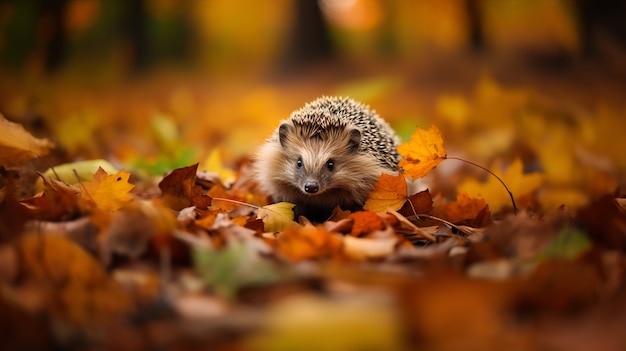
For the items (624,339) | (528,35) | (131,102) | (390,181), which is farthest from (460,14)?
(624,339)

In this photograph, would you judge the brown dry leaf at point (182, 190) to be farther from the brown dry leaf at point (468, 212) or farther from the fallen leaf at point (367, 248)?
the brown dry leaf at point (468, 212)

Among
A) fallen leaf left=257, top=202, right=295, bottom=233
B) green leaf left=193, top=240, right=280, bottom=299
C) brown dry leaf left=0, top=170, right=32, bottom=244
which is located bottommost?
green leaf left=193, top=240, right=280, bottom=299

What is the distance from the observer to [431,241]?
8.07ft

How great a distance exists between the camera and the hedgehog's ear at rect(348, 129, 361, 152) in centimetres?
354

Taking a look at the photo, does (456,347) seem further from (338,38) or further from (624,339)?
(338,38)

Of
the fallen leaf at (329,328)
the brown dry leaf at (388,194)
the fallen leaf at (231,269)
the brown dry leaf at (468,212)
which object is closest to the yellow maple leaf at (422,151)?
the brown dry leaf at (388,194)

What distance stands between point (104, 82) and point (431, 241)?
42.0 ft

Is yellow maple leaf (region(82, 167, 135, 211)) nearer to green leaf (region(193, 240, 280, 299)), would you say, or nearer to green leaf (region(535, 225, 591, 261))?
green leaf (region(193, 240, 280, 299))

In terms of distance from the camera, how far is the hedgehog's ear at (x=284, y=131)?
3643mm

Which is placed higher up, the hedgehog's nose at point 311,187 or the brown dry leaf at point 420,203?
the hedgehog's nose at point 311,187

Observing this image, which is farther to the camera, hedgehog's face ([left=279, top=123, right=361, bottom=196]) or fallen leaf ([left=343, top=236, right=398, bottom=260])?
hedgehog's face ([left=279, top=123, right=361, bottom=196])

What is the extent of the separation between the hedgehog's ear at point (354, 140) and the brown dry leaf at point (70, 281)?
2.12 metres

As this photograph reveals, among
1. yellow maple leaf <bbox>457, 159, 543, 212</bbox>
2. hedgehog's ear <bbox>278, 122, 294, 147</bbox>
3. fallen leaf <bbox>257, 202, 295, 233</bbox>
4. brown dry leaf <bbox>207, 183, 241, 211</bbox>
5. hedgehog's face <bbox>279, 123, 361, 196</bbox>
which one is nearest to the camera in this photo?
fallen leaf <bbox>257, 202, 295, 233</bbox>

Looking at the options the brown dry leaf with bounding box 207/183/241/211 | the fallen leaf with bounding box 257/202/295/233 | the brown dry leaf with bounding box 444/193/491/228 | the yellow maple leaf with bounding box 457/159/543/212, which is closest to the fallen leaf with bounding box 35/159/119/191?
the brown dry leaf with bounding box 207/183/241/211
